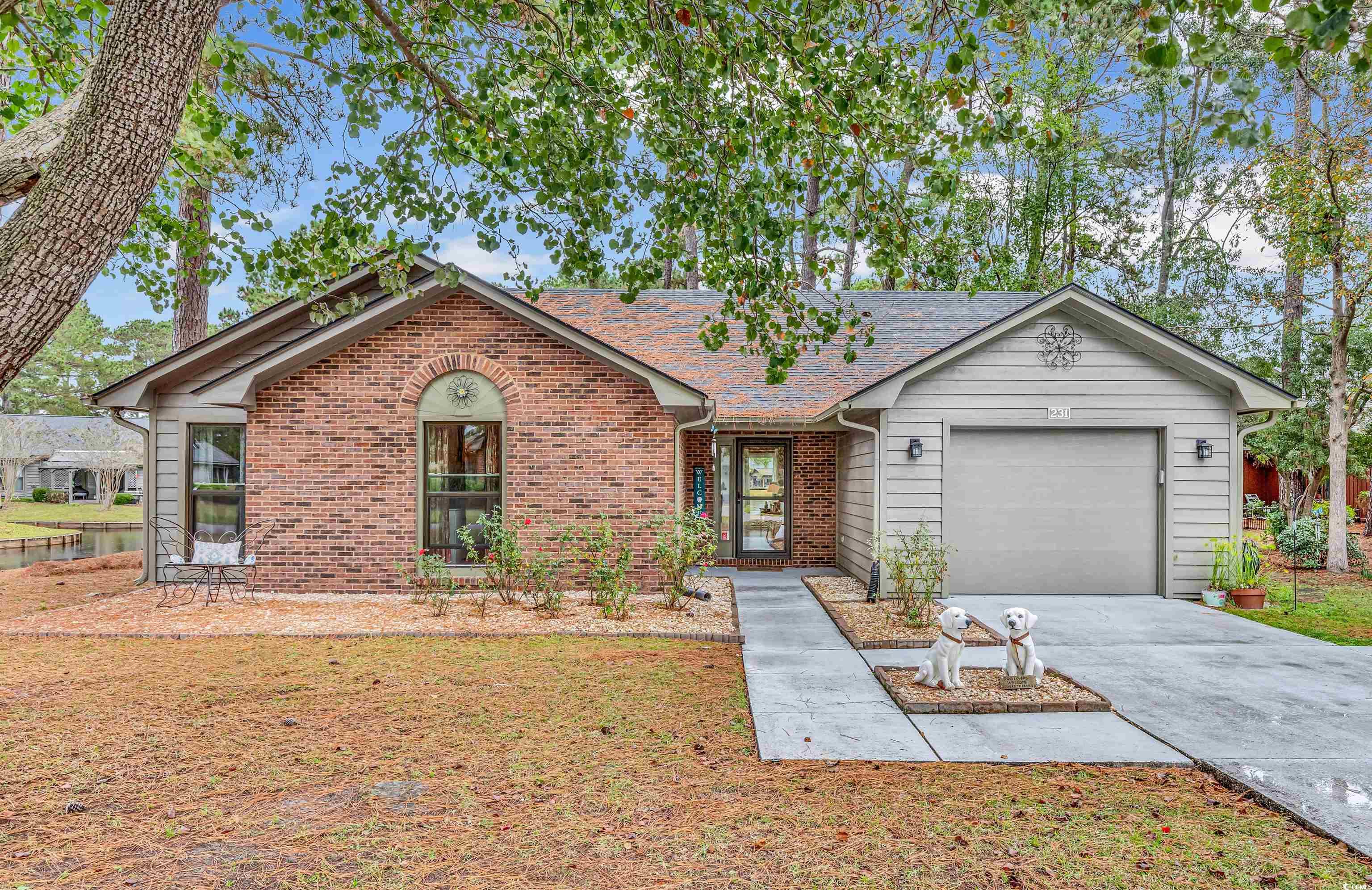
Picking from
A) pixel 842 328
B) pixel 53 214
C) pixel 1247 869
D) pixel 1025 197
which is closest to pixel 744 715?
pixel 1247 869

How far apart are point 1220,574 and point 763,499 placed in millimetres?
6075

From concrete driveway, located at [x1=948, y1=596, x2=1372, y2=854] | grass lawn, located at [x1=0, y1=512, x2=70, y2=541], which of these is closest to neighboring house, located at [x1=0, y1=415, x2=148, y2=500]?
grass lawn, located at [x1=0, y1=512, x2=70, y2=541]

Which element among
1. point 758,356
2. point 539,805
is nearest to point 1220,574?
point 758,356

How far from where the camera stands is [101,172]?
2914 mm

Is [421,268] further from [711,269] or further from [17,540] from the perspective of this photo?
[17,540]

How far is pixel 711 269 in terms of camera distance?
5.16 metres

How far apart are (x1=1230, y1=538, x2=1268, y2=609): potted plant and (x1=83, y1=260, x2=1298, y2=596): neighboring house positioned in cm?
29

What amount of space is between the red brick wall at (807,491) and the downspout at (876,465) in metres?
2.47

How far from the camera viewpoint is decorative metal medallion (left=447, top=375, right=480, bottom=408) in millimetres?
→ 9312

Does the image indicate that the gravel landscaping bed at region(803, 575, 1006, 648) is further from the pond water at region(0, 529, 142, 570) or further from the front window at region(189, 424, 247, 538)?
the pond water at region(0, 529, 142, 570)

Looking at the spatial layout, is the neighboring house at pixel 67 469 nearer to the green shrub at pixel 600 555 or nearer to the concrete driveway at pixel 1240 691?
the green shrub at pixel 600 555

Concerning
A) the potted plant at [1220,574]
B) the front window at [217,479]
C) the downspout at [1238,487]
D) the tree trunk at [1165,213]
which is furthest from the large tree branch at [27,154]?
the tree trunk at [1165,213]

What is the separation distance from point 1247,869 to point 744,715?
8.78 feet

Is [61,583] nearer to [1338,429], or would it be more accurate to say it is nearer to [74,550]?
[74,550]
